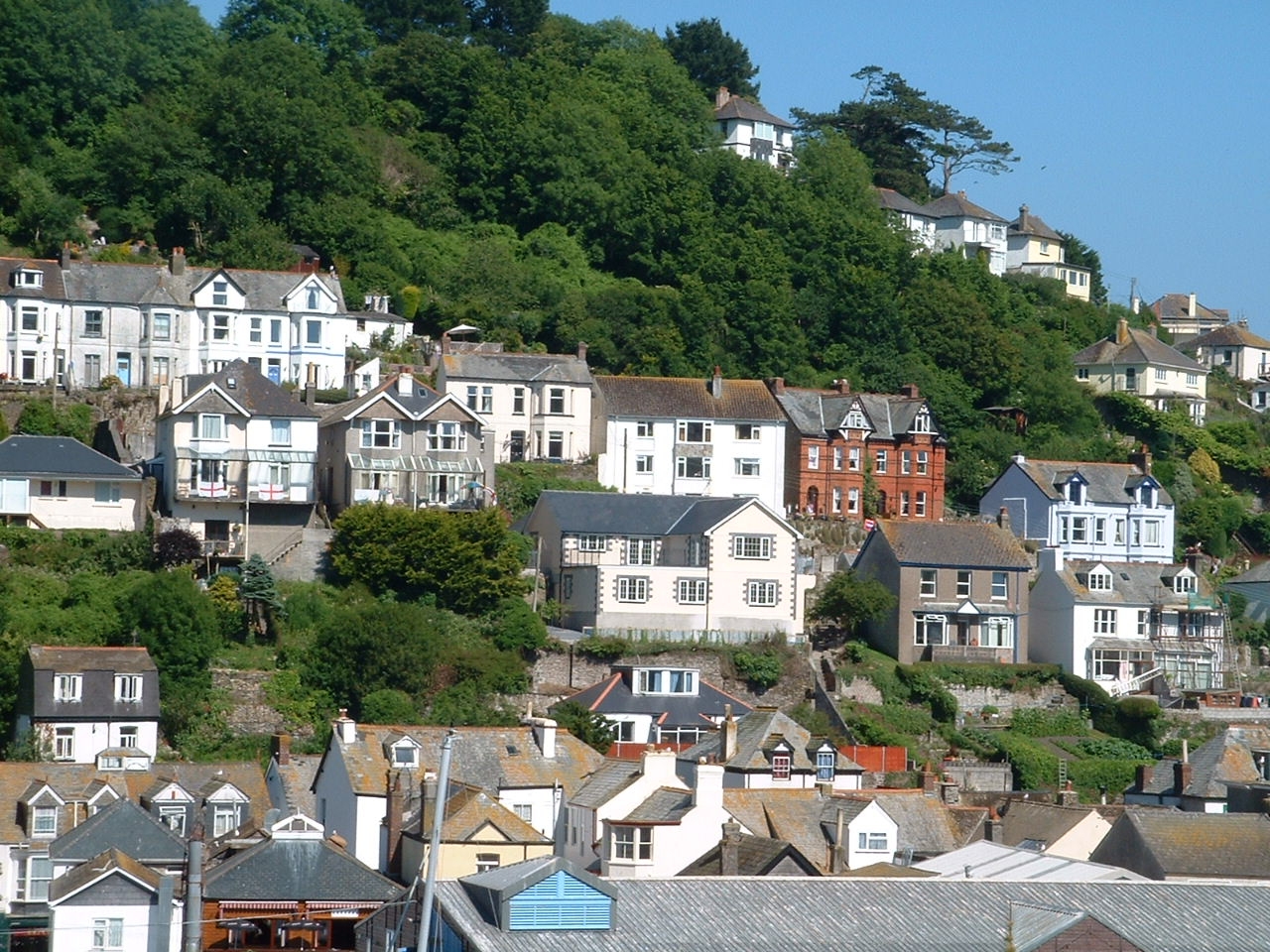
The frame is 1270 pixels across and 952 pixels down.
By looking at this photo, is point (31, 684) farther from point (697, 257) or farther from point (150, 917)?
point (697, 257)

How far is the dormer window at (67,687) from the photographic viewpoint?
5562 centimetres

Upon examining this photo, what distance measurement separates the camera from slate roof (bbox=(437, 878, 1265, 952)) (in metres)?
36.3

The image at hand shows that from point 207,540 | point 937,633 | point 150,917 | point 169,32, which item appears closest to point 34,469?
point 207,540

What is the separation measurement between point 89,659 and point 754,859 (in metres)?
18.2

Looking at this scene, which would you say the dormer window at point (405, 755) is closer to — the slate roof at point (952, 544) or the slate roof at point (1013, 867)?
the slate roof at point (1013, 867)

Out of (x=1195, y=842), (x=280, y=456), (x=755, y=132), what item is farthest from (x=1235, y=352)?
(x=1195, y=842)

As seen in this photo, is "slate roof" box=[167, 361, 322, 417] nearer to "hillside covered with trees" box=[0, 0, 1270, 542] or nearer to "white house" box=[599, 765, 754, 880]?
"hillside covered with trees" box=[0, 0, 1270, 542]

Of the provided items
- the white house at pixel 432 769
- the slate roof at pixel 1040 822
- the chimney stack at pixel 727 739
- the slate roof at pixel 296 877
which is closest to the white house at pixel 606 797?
the white house at pixel 432 769

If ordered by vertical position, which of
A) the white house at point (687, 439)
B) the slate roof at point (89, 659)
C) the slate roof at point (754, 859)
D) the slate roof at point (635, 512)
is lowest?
the slate roof at point (754, 859)

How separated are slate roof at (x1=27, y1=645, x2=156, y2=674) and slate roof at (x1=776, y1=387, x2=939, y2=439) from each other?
27.0 m

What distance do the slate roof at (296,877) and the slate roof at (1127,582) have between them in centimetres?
3071

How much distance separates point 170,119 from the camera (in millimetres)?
84625

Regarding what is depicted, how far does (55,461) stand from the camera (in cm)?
6438

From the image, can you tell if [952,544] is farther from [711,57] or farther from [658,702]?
[711,57]
